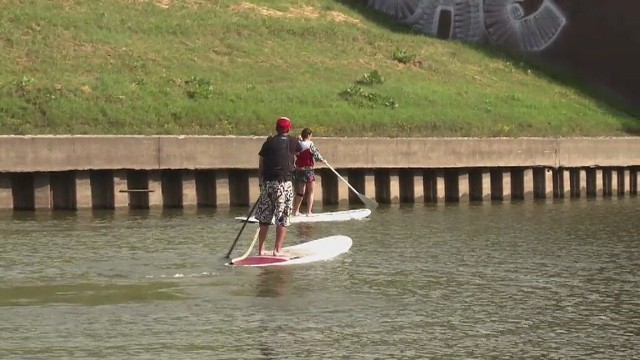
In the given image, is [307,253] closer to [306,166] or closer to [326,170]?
[306,166]

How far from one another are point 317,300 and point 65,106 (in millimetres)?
16217

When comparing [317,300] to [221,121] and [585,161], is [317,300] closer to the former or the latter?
[221,121]

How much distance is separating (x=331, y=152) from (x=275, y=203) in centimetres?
1104

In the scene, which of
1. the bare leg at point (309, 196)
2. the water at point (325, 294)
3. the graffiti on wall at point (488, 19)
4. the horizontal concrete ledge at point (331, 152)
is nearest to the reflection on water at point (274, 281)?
the water at point (325, 294)

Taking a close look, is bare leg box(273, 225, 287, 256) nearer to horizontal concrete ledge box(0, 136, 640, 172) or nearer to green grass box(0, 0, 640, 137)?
horizontal concrete ledge box(0, 136, 640, 172)

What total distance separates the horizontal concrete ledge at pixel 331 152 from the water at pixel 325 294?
253 cm

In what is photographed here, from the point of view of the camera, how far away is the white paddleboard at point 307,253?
18128 millimetres

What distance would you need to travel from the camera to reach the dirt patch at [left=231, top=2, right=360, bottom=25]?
42062 millimetres

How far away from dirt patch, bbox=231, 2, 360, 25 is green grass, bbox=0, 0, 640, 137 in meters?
0.09

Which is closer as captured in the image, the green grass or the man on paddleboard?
the man on paddleboard

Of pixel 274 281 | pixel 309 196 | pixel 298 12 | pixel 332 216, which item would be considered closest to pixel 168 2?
pixel 298 12

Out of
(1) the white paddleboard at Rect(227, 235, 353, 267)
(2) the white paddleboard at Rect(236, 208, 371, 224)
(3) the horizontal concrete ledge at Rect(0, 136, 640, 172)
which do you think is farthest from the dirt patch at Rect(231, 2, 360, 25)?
(1) the white paddleboard at Rect(227, 235, 353, 267)

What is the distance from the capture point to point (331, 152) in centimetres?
2909

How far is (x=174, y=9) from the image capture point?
40031 millimetres
